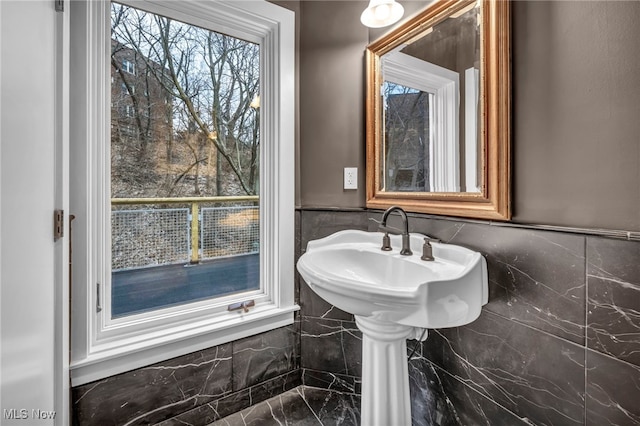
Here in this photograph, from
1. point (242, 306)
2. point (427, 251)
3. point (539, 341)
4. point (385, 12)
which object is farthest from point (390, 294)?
point (385, 12)

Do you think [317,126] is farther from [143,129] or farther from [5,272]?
[5,272]

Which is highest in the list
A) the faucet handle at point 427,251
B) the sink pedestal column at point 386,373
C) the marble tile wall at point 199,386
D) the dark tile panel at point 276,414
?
the faucet handle at point 427,251

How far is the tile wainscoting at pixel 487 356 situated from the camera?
79cm

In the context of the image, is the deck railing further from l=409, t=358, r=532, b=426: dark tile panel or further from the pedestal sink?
l=409, t=358, r=532, b=426: dark tile panel

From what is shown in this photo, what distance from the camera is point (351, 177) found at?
5.13 feet

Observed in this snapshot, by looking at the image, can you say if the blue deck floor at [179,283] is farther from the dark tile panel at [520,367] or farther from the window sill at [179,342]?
the dark tile panel at [520,367]

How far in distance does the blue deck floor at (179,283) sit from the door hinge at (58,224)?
33 centimetres

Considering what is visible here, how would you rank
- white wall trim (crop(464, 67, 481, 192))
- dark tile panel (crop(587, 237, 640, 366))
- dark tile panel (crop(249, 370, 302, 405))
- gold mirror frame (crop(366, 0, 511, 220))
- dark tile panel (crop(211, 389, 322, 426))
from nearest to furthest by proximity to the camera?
dark tile panel (crop(587, 237, 640, 366))
gold mirror frame (crop(366, 0, 511, 220))
white wall trim (crop(464, 67, 481, 192))
dark tile panel (crop(211, 389, 322, 426))
dark tile panel (crop(249, 370, 302, 405))

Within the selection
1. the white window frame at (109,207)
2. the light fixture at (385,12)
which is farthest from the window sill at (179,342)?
the light fixture at (385,12)

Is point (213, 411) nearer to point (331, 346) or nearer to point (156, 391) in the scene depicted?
point (156, 391)

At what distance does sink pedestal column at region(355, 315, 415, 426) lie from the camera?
3.39ft

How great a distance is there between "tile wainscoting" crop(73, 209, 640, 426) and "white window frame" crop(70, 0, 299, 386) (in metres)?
0.08

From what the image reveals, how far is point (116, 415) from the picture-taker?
3.93 ft

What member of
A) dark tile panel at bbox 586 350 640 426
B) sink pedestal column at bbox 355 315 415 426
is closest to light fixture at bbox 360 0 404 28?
sink pedestal column at bbox 355 315 415 426
